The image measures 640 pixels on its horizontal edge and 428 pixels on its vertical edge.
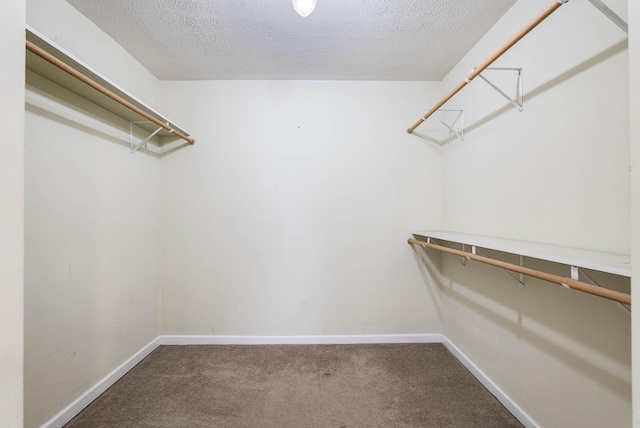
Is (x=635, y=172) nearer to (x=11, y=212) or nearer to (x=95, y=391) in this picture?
(x=11, y=212)

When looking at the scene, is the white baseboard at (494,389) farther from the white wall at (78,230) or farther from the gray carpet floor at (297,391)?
the white wall at (78,230)

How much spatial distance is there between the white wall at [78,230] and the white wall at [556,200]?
8.53 ft

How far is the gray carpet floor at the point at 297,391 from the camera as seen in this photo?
1379 millimetres

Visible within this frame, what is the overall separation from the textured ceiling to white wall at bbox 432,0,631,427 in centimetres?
34

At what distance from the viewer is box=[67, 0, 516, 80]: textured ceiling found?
1.44m

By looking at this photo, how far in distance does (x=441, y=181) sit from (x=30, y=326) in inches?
116

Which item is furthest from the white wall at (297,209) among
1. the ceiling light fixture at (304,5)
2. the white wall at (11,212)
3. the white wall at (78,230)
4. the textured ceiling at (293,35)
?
the white wall at (11,212)

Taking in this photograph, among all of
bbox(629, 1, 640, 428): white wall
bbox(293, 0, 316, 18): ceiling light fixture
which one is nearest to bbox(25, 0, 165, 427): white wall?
bbox(293, 0, 316, 18): ceiling light fixture

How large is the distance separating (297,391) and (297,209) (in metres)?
1.39

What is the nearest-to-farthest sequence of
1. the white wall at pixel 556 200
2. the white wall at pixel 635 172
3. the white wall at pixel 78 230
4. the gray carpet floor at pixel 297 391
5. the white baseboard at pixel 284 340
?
the white wall at pixel 635 172 < the white wall at pixel 556 200 < the white wall at pixel 78 230 < the gray carpet floor at pixel 297 391 < the white baseboard at pixel 284 340

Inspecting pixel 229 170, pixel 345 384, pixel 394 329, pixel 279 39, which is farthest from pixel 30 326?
pixel 394 329

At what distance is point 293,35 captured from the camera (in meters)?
1.66

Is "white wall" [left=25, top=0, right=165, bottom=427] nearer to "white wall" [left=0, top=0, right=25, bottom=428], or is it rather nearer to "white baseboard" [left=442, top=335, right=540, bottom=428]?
"white wall" [left=0, top=0, right=25, bottom=428]

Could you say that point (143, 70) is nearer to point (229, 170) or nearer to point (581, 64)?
point (229, 170)
